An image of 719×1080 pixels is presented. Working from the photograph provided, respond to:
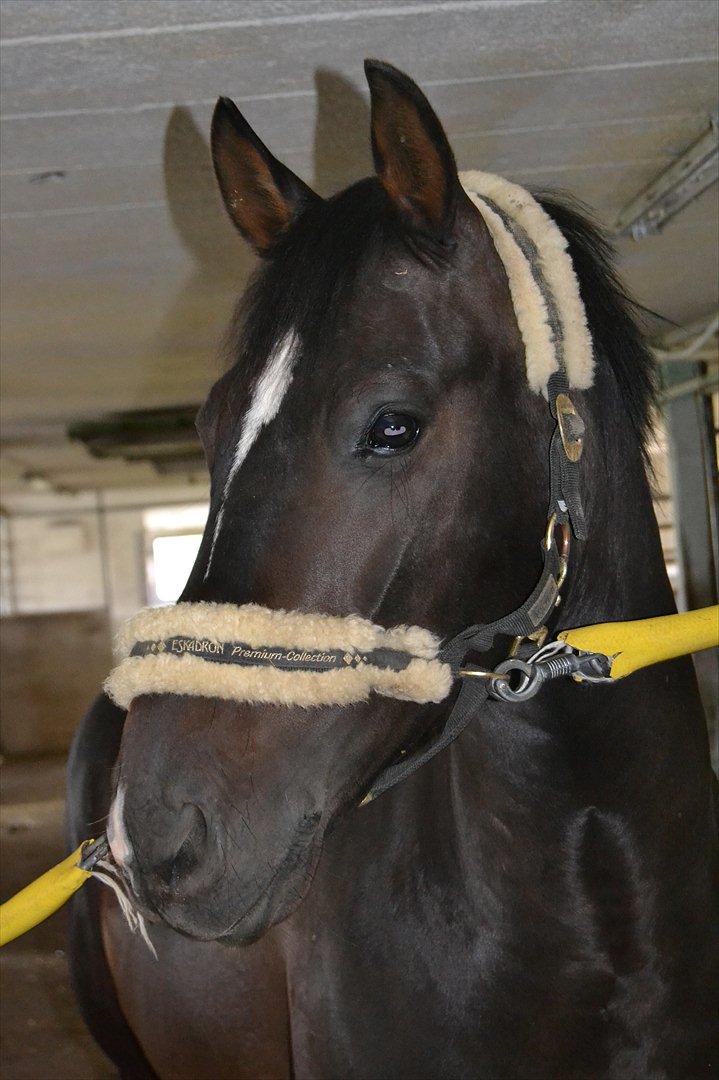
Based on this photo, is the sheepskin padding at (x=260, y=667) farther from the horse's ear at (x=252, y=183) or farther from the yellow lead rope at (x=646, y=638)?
the horse's ear at (x=252, y=183)

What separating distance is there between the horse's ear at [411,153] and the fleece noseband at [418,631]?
141 mm

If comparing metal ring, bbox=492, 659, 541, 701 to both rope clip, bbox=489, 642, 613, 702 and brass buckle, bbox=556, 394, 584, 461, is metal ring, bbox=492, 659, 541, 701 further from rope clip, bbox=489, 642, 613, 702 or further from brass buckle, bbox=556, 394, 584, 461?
brass buckle, bbox=556, 394, 584, 461

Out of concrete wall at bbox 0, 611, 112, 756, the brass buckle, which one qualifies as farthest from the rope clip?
concrete wall at bbox 0, 611, 112, 756

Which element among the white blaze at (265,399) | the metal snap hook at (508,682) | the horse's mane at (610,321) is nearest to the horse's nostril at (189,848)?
the white blaze at (265,399)

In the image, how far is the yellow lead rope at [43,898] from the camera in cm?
182

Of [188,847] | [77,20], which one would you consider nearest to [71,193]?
[77,20]

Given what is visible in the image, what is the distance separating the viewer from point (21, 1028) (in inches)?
171

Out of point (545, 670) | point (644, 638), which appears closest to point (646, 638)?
point (644, 638)

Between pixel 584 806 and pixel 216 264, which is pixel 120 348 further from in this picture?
pixel 584 806

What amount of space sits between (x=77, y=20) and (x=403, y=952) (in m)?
1.79

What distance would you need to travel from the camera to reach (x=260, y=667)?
1244 mm

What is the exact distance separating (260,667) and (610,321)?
83 centimetres

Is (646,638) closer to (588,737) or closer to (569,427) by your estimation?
A: (588,737)

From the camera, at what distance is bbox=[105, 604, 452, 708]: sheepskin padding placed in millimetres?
1240
